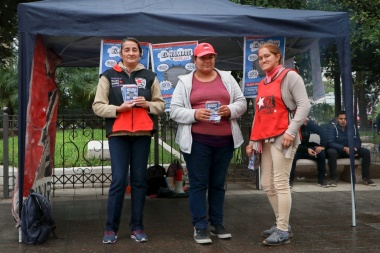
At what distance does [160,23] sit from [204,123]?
1.12 meters

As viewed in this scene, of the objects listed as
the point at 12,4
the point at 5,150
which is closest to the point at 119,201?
the point at 5,150

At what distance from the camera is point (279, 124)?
5359mm

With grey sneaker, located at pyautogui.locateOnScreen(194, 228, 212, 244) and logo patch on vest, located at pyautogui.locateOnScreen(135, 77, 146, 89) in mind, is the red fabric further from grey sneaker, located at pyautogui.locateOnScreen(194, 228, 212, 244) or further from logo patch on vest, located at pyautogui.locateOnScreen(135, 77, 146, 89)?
grey sneaker, located at pyautogui.locateOnScreen(194, 228, 212, 244)

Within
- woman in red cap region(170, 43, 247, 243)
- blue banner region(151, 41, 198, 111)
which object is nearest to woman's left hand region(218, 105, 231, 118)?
woman in red cap region(170, 43, 247, 243)

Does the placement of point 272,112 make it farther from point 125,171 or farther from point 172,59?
point 125,171

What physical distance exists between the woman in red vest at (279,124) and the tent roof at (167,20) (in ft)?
1.63

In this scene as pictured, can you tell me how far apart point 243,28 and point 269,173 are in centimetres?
152

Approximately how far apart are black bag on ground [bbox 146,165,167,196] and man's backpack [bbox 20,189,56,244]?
3314 mm

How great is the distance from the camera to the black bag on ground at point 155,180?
8883mm

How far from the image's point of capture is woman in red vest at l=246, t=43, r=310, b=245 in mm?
5320

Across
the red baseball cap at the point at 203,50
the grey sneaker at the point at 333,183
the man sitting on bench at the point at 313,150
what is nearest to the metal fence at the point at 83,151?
the man sitting on bench at the point at 313,150

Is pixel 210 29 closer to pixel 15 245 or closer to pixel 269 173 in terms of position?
pixel 269 173

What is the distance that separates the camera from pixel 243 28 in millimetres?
5777

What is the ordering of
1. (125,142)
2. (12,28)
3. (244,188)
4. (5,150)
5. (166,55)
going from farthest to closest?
(12,28), (244,188), (5,150), (166,55), (125,142)
